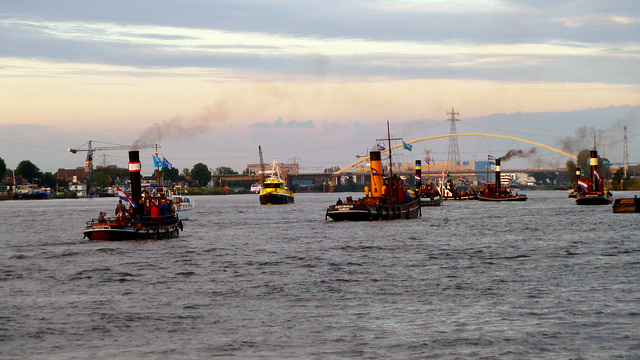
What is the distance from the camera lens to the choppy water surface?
22.5 meters

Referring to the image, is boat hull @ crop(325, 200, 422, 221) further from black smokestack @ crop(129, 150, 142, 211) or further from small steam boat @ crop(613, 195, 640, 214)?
small steam boat @ crop(613, 195, 640, 214)

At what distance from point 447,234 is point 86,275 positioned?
118 feet

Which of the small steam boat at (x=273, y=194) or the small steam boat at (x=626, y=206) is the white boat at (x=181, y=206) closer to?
the small steam boat at (x=273, y=194)

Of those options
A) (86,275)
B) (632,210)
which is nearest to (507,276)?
(86,275)

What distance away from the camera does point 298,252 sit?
2035 inches

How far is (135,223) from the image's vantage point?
182ft

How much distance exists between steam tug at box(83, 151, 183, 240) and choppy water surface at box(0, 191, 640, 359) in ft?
3.71

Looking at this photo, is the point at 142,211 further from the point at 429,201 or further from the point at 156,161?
the point at 429,201

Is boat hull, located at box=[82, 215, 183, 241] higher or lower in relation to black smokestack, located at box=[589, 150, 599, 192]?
lower

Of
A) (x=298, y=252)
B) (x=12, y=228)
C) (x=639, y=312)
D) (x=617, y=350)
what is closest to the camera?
(x=617, y=350)

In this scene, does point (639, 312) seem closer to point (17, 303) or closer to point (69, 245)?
point (17, 303)

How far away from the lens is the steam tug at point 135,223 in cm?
5488

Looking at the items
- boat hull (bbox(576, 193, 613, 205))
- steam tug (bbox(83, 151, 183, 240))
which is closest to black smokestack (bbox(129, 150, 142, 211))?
steam tug (bbox(83, 151, 183, 240))

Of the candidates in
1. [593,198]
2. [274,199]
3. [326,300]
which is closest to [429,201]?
[593,198]
